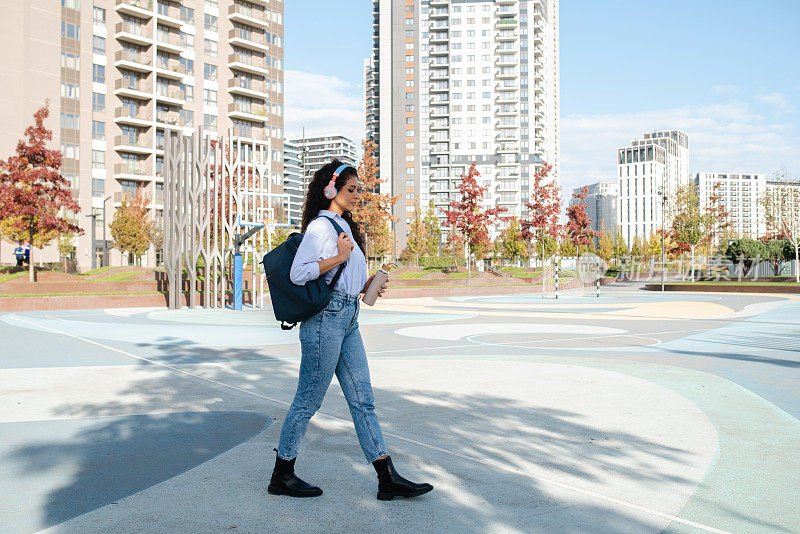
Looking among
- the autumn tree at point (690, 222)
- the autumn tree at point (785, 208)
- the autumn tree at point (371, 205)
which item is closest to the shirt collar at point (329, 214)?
the autumn tree at point (371, 205)

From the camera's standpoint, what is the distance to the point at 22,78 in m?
54.8

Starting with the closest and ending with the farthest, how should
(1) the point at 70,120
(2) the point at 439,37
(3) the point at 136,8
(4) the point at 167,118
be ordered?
1. (1) the point at 70,120
2. (3) the point at 136,8
3. (4) the point at 167,118
4. (2) the point at 439,37

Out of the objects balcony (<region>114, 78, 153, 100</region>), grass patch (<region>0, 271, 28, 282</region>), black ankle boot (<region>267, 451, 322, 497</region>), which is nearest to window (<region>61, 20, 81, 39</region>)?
balcony (<region>114, 78, 153, 100</region>)

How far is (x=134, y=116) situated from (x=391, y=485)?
64.8 m

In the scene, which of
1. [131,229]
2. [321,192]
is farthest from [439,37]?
[321,192]

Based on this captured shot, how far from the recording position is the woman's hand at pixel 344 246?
3.72 meters

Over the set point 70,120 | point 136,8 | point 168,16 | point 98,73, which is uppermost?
point 168,16

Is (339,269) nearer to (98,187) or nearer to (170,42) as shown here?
(98,187)

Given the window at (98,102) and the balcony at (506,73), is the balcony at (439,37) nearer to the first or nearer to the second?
the balcony at (506,73)

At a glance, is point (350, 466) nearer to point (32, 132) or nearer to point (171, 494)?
point (171, 494)

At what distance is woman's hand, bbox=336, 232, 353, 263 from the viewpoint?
372cm

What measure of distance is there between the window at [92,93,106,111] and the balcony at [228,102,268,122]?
1276cm

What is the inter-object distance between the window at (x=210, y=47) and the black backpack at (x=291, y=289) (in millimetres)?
69861

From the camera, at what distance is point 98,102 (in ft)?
194
